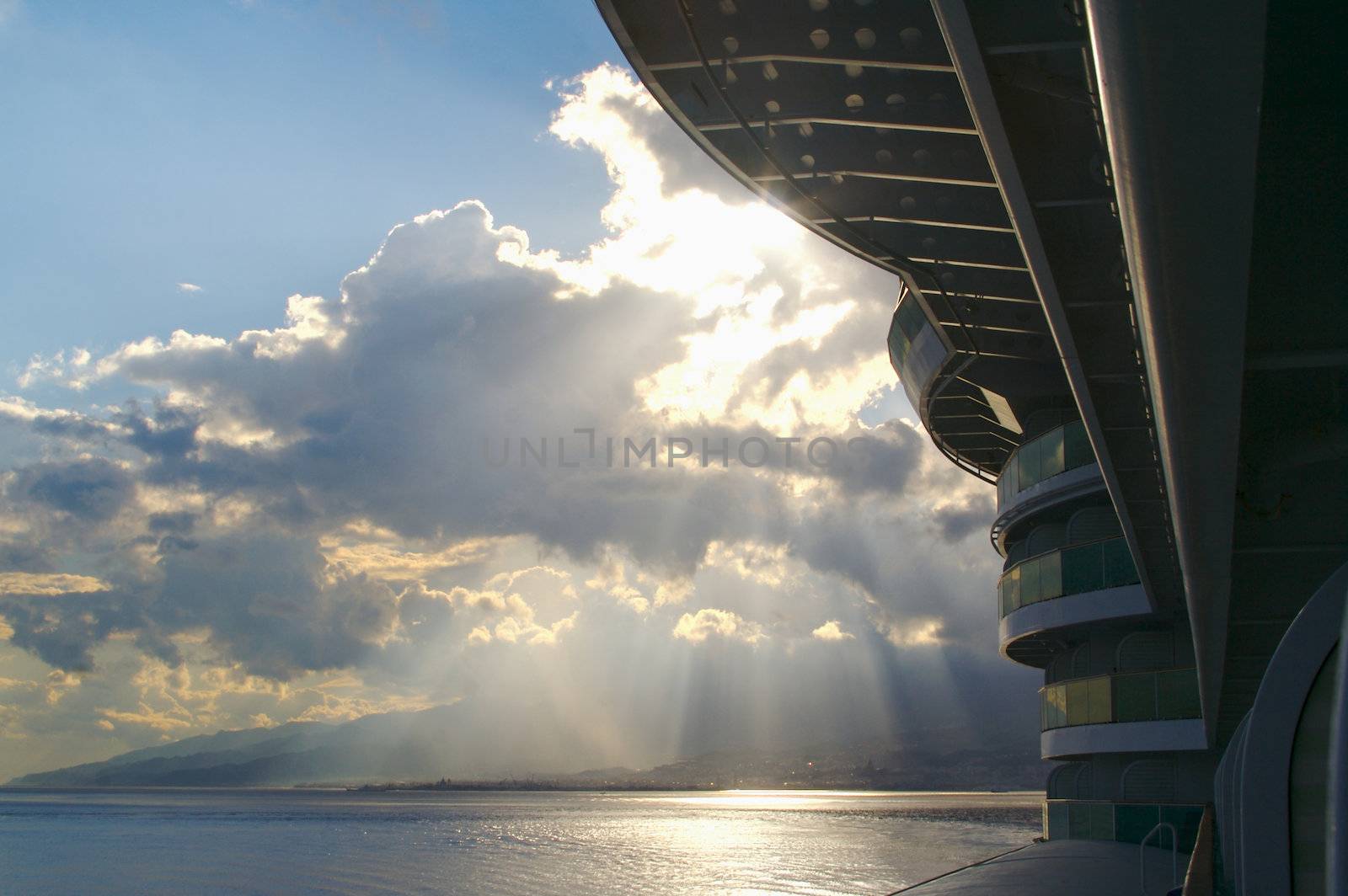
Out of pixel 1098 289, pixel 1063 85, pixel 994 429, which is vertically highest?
pixel 994 429

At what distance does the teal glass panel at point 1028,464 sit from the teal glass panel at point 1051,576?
6.41 ft

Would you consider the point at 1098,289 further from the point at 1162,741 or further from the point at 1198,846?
the point at 1162,741

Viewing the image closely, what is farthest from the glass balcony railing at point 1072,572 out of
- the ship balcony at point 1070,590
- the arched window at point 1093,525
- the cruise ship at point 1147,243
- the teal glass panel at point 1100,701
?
the cruise ship at point 1147,243

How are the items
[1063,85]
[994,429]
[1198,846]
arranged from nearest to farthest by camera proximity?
[1063,85]
[1198,846]
[994,429]

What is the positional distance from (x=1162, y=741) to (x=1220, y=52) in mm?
25000

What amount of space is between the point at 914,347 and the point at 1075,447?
4385 millimetres

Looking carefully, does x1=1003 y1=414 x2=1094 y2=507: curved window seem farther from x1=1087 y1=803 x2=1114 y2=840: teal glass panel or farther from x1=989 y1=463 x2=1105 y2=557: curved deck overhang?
x1=1087 y1=803 x2=1114 y2=840: teal glass panel

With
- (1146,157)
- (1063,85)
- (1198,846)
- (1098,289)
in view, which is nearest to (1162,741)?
(1198,846)

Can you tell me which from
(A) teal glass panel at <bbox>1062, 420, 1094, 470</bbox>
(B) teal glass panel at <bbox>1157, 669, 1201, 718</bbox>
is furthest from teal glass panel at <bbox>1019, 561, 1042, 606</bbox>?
(B) teal glass panel at <bbox>1157, 669, 1201, 718</bbox>

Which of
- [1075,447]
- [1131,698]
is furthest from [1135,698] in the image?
[1075,447]

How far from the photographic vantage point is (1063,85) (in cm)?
907

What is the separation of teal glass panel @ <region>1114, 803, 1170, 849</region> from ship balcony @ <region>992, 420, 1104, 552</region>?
6961 mm

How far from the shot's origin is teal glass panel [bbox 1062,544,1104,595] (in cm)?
2772

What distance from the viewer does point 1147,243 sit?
602cm
